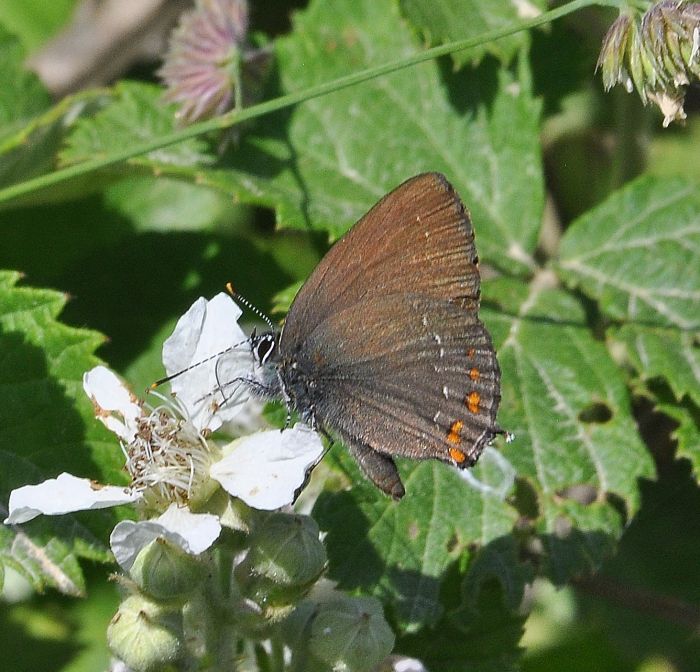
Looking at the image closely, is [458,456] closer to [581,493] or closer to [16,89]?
[581,493]

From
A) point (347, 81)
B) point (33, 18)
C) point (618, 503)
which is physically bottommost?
point (618, 503)

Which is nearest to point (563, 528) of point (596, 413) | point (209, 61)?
point (596, 413)

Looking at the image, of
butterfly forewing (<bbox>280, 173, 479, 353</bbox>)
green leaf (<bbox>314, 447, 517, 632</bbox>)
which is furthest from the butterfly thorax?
green leaf (<bbox>314, 447, 517, 632</bbox>)

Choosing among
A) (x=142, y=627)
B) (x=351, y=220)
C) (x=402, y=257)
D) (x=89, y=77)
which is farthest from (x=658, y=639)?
(x=89, y=77)

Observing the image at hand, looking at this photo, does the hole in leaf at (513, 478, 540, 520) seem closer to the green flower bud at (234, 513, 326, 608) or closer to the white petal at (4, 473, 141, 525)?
the green flower bud at (234, 513, 326, 608)

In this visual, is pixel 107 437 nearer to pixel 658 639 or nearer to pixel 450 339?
pixel 450 339

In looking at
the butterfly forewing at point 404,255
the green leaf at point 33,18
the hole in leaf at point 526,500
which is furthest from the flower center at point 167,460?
the green leaf at point 33,18
